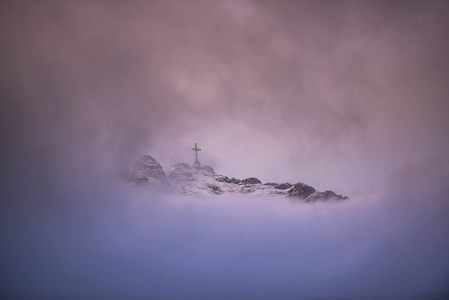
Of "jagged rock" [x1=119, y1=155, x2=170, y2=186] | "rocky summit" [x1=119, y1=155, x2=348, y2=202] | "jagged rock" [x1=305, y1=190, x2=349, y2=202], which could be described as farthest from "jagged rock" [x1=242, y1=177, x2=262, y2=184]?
"jagged rock" [x1=119, y1=155, x2=170, y2=186]

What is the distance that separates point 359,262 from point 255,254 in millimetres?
41955

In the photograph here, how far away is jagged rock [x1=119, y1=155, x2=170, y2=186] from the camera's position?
132750 mm

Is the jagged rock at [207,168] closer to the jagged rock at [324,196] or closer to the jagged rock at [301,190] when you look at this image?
the jagged rock at [301,190]

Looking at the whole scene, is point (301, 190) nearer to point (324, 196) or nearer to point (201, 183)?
point (324, 196)

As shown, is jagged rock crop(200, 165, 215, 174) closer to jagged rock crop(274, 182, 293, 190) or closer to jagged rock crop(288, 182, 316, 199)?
jagged rock crop(274, 182, 293, 190)

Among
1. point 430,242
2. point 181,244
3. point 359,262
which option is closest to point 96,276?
point 181,244

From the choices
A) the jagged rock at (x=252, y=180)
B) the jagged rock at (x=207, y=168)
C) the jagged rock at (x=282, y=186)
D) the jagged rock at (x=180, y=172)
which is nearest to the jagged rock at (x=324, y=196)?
the jagged rock at (x=282, y=186)

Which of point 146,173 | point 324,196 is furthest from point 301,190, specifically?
point 146,173

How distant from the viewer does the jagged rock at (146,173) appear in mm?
132750

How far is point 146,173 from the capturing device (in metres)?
138

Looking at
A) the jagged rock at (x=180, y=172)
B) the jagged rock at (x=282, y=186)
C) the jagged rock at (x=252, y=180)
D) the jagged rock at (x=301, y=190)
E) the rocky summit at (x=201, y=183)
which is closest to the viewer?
the rocky summit at (x=201, y=183)

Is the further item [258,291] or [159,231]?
[159,231]

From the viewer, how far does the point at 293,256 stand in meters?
132

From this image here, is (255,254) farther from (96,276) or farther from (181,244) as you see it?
(96,276)
